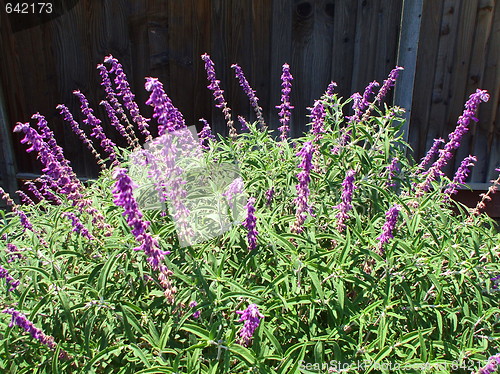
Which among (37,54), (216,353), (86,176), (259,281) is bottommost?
(86,176)

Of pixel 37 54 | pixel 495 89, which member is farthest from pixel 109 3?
pixel 495 89

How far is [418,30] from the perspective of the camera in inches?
167

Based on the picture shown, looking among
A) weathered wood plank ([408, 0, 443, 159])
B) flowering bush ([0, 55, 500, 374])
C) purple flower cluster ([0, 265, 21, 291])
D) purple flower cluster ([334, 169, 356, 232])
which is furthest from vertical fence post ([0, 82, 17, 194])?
purple flower cluster ([334, 169, 356, 232])

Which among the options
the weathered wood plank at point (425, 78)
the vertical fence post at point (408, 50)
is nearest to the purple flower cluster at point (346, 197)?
the vertical fence post at point (408, 50)

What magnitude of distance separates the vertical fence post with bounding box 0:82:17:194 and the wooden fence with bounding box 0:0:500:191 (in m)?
0.26

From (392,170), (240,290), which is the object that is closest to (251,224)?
(240,290)

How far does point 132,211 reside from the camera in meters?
1.34

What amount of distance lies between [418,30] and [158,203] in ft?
11.1

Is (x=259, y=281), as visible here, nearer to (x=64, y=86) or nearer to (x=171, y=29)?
(x=171, y=29)

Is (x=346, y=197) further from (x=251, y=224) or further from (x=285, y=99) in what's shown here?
(x=285, y=99)

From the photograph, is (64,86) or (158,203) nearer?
(158,203)

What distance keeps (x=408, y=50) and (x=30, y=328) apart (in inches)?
152

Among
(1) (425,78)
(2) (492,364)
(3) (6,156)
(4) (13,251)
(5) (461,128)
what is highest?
(1) (425,78)

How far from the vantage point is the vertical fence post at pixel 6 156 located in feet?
16.2
